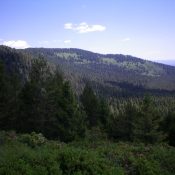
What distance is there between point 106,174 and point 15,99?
25641mm

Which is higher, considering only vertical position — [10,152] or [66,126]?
[10,152]

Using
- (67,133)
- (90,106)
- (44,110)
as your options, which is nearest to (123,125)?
(90,106)

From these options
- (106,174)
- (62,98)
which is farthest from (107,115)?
(106,174)

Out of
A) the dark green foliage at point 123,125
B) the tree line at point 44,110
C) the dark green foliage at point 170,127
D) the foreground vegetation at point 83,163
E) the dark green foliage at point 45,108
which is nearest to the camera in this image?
the foreground vegetation at point 83,163

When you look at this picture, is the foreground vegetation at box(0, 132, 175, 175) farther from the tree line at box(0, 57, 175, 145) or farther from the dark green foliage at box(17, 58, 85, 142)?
the dark green foliage at box(17, 58, 85, 142)

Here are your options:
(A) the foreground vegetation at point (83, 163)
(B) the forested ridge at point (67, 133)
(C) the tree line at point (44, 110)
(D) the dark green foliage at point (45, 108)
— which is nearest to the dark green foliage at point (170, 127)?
(B) the forested ridge at point (67, 133)

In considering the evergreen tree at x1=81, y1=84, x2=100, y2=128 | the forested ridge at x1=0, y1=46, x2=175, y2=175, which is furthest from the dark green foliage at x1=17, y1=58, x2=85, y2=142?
the evergreen tree at x1=81, y1=84, x2=100, y2=128

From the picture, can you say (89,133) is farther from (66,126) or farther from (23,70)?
(23,70)

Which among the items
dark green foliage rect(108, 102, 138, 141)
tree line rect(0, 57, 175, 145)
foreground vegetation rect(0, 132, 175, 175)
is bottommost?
dark green foliage rect(108, 102, 138, 141)

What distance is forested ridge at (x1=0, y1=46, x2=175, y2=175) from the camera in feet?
37.1

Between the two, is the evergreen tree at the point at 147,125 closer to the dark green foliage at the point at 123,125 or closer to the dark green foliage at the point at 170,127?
the dark green foliage at the point at 170,127

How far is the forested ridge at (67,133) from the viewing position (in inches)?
445

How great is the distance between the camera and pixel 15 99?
35375 mm

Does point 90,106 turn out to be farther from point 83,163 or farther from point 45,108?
point 83,163
